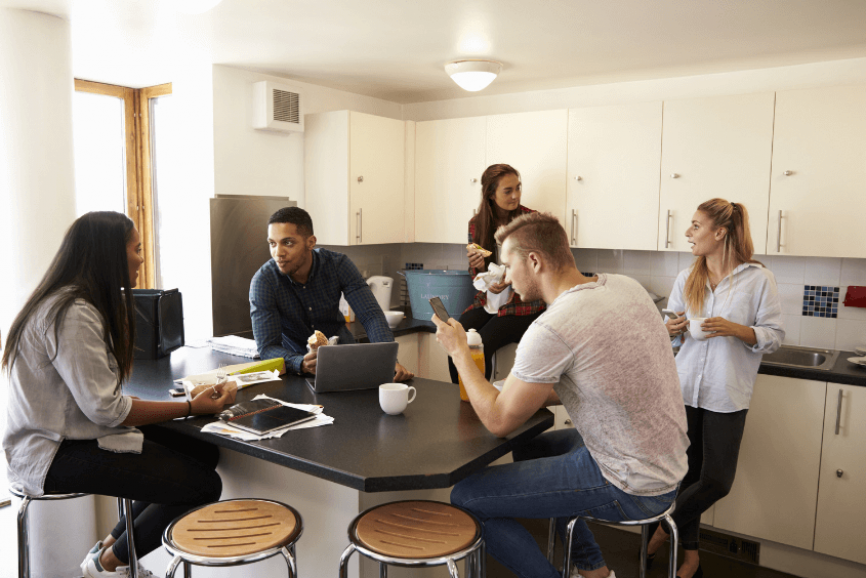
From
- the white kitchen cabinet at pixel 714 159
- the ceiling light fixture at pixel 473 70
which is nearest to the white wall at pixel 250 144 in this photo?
the ceiling light fixture at pixel 473 70

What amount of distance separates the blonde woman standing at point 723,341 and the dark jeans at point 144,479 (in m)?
1.82

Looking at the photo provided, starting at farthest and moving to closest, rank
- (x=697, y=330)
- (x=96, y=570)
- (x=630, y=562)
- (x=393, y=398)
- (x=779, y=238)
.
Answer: (x=779, y=238), (x=630, y=562), (x=697, y=330), (x=96, y=570), (x=393, y=398)

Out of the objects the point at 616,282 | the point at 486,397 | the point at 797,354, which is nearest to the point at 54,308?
the point at 486,397

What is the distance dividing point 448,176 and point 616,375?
275cm

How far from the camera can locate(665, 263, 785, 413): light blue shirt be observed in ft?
8.46

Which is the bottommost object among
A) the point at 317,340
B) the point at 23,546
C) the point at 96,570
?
Result: the point at 96,570

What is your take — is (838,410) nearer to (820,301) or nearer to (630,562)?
(820,301)

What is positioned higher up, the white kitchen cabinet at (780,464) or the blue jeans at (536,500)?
the blue jeans at (536,500)

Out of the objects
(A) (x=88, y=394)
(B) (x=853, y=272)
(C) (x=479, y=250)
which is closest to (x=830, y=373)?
(B) (x=853, y=272)

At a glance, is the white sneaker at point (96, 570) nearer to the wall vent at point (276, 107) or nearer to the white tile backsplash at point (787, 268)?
the wall vent at point (276, 107)

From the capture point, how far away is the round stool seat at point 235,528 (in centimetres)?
161

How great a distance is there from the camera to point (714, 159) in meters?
3.36

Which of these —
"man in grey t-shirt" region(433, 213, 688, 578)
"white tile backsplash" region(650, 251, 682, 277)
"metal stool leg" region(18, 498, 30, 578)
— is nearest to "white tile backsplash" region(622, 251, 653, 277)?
"white tile backsplash" region(650, 251, 682, 277)

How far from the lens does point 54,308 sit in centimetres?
186
